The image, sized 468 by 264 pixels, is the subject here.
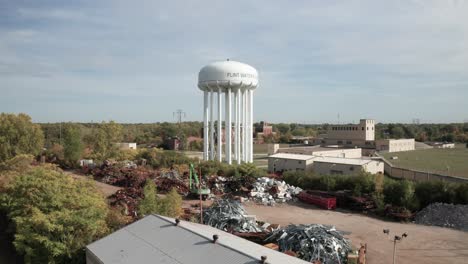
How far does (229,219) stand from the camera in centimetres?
2259

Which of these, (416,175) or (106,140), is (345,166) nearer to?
(416,175)

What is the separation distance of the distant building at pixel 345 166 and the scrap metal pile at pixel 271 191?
6627 millimetres

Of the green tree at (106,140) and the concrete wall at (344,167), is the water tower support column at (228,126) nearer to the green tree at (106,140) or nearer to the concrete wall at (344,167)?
the concrete wall at (344,167)

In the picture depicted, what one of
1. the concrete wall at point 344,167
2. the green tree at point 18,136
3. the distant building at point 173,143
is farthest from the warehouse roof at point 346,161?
the distant building at point 173,143

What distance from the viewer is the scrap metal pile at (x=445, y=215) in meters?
25.2

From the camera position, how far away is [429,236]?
74.5ft

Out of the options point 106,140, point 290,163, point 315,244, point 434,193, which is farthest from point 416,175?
point 106,140

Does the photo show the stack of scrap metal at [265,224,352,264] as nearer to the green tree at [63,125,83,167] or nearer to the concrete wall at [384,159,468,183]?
the concrete wall at [384,159,468,183]

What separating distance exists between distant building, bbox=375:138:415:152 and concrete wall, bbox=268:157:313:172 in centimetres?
2956

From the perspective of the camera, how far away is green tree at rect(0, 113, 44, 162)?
45.1 meters

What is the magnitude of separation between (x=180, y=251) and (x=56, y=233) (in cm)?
607

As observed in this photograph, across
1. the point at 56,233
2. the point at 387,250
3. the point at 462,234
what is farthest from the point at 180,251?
the point at 462,234

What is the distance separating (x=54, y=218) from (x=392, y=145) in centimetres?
6307

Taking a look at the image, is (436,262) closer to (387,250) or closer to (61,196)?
(387,250)
